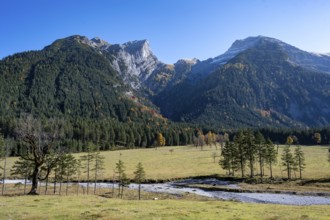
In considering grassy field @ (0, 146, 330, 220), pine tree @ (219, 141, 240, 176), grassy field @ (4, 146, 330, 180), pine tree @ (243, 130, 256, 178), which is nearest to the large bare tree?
grassy field @ (0, 146, 330, 220)

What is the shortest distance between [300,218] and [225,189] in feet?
199

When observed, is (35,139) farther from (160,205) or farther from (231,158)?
(231,158)

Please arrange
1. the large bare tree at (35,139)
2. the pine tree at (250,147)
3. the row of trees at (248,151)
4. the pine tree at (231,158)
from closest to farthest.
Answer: the large bare tree at (35,139)
the pine tree at (250,147)
the row of trees at (248,151)
the pine tree at (231,158)

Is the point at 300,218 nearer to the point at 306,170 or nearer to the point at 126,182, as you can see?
the point at 126,182

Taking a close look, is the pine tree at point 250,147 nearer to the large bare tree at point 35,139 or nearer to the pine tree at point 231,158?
the pine tree at point 231,158

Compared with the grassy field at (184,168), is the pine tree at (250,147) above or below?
above

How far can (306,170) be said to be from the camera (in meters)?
123

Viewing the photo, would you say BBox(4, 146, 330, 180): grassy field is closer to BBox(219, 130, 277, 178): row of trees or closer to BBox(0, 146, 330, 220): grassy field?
BBox(0, 146, 330, 220): grassy field

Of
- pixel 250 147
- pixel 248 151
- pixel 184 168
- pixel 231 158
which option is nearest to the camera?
pixel 248 151

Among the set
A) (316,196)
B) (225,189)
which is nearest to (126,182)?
(225,189)

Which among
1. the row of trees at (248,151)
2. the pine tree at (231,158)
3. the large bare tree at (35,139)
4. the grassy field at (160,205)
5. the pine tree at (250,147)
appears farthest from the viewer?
the pine tree at (231,158)

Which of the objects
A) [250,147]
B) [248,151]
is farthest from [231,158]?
[250,147]

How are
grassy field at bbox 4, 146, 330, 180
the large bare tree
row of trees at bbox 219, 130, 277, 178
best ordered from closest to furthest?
the large bare tree
row of trees at bbox 219, 130, 277, 178
grassy field at bbox 4, 146, 330, 180

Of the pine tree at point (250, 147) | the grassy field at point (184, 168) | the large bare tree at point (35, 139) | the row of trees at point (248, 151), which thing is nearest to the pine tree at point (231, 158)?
the row of trees at point (248, 151)
